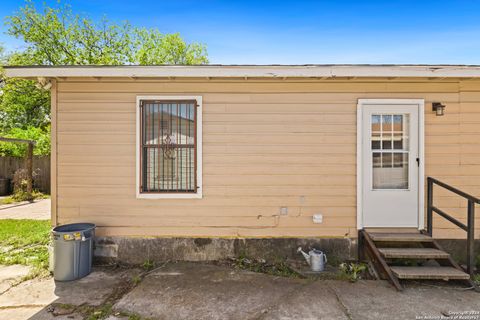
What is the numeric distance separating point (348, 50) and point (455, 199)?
17.6ft

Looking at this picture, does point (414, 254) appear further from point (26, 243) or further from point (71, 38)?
point (71, 38)

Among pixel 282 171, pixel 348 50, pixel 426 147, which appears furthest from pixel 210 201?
pixel 348 50

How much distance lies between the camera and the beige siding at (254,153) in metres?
3.93

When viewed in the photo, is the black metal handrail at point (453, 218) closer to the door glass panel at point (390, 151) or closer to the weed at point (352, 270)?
the door glass panel at point (390, 151)

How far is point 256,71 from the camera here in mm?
3711

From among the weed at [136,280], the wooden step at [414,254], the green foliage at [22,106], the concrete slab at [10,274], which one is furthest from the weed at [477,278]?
the green foliage at [22,106]

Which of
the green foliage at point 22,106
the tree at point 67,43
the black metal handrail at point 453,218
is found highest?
the tree at point 67,43

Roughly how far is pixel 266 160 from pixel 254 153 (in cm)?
22

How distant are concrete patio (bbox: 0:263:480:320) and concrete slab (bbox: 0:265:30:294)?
149 mm

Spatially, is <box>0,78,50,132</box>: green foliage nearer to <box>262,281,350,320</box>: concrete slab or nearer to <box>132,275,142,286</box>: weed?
<box>132,275,142,286</box>: weed

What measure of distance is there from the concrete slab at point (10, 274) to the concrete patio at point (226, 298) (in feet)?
0.49

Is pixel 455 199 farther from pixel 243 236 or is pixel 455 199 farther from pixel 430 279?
pixel 243 236

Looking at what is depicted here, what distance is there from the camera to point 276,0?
24.8 feet

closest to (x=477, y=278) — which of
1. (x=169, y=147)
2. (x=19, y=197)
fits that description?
(x=169, y=147)
